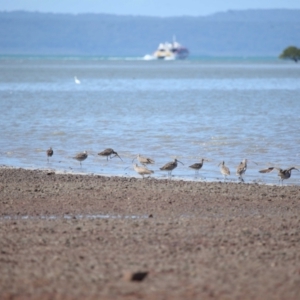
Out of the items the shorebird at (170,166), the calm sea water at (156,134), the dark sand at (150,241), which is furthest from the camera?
the calm sea water at (156,134)

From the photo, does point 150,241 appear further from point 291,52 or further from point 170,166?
point 291,52

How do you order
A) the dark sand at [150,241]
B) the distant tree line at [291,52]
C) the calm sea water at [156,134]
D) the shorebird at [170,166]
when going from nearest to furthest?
the dark sand at [150,241], the shorebird at [170,166], the calm sea water at [156,134], the distant tree line at [291,52]

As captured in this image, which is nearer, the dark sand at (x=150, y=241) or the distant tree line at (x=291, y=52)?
the dark sand at (x=150, y=241)

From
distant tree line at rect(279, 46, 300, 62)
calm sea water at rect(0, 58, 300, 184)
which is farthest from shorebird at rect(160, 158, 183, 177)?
distant tree line at rect(279, 46, 300, 62)

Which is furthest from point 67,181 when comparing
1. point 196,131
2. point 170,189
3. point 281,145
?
point 196,131

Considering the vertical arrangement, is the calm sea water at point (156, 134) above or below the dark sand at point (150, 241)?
below

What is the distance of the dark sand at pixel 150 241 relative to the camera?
7.93m

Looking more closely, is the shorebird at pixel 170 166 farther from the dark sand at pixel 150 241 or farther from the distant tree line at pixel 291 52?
the distant tree line at pixel 291 52

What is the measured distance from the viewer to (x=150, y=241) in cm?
979

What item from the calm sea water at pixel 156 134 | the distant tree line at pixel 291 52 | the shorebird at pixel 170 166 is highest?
the shorebird at pixel 170 166

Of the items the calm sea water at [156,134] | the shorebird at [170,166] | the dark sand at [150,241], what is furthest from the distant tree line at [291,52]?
the dark sand at [150,241]

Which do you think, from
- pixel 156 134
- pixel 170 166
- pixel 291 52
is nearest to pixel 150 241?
pixel 170 166

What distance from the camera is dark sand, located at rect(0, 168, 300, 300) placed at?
793cm

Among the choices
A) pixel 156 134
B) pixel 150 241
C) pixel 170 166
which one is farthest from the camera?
pixel 156 134
